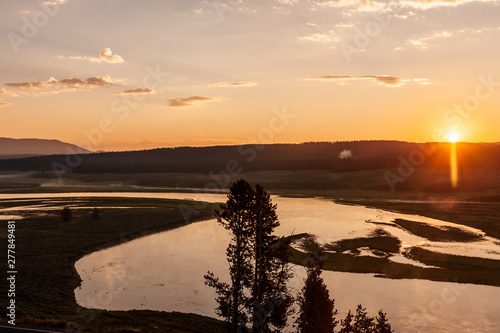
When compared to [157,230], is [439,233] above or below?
below

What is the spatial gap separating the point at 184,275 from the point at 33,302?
16544 mm

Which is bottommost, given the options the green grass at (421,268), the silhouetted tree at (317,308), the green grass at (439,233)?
the silhouetted tree at (317,308)

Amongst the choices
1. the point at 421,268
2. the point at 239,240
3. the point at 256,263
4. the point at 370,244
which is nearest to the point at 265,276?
the point at 256,263

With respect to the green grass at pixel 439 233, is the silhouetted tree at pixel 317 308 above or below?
below

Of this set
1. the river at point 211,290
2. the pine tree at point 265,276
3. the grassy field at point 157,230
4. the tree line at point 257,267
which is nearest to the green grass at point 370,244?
the grassy field at point 157,230

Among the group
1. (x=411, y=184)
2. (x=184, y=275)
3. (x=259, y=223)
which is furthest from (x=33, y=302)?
(x=411, y=184)

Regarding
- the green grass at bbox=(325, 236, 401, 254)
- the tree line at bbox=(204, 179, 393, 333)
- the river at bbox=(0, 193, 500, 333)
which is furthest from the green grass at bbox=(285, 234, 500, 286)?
the tree line at bbox=(204, 179, 393, 333)

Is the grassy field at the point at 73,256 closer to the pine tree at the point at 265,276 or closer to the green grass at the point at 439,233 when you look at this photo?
the pine tree at the point at 265,276

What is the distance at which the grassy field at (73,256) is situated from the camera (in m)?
35.5

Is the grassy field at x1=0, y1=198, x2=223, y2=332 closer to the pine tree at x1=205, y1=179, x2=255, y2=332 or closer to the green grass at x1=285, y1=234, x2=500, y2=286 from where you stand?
the pine tree at x1=205, y1=179, x2=255, y2=332

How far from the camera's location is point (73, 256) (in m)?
60.5

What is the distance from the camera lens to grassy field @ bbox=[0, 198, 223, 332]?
3553 centimetres

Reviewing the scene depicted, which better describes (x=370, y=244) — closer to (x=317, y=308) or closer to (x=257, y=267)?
(x=257, y=267)

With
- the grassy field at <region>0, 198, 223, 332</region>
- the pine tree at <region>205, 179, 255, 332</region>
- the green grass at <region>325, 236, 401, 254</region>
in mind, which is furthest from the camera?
the green grass at <region>325, 236, 401, 254</region>
